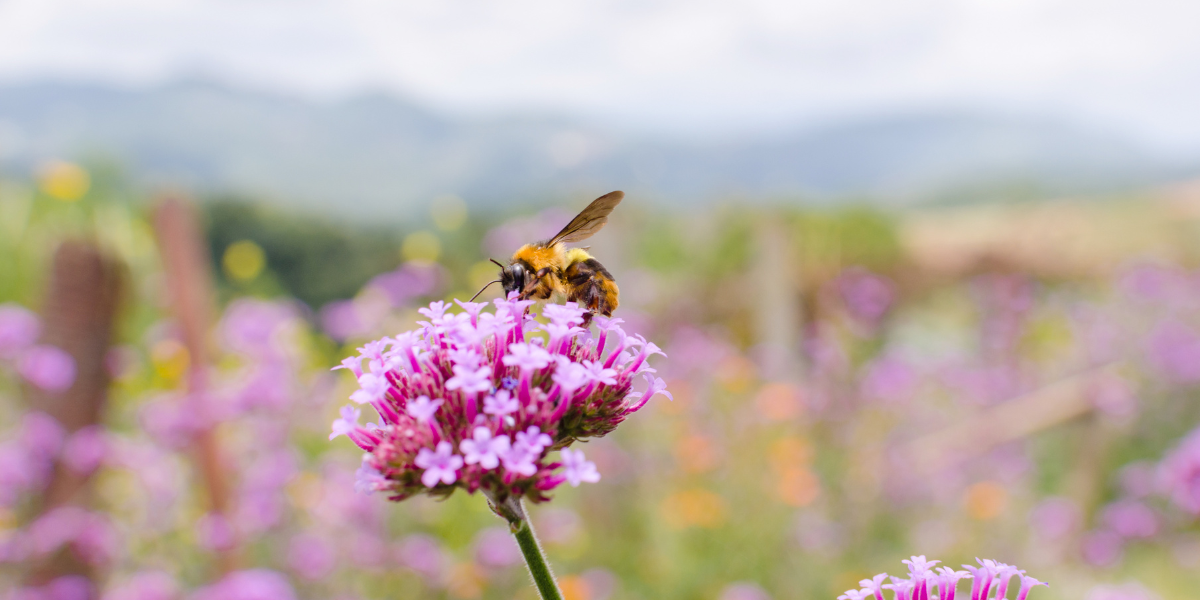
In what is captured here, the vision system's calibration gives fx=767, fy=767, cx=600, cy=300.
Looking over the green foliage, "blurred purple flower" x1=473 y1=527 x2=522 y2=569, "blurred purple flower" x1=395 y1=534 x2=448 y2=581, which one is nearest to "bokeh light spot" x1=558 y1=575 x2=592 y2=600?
"blurred purple flower" x1=473 y1=527 x2=522 y2=569

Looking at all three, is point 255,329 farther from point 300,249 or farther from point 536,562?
point 300,249

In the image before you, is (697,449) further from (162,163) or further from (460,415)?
(162,163)

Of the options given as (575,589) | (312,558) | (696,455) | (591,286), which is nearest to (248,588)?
(312,558)

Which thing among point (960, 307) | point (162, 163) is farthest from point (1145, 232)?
point (162, 163)

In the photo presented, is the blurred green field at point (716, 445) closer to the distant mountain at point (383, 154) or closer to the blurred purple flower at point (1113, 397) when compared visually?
the blurred purple flower at point (1113, 397)

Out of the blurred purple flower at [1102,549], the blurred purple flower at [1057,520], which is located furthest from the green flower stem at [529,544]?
the blurred purple flower at [1102,549]

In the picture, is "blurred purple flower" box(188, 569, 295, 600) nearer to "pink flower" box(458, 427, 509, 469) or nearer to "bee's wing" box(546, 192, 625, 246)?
"bee's wing" box(546, 192, 625, 246)
